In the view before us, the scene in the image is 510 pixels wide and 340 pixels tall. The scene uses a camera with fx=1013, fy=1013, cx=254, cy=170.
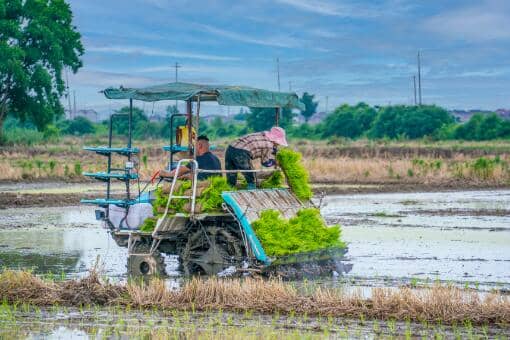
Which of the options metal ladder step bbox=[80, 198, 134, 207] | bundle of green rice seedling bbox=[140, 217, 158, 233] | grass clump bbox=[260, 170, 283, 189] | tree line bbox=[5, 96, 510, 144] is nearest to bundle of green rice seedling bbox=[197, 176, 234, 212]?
bundle of green rice seedling bbox=[140, 217, 158, 233]

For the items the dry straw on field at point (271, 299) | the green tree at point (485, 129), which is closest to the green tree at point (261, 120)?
the green tree at point (485, 129)

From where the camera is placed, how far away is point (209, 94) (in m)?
15.5

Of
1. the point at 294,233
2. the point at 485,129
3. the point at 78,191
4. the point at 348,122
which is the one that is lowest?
the point at 78,191

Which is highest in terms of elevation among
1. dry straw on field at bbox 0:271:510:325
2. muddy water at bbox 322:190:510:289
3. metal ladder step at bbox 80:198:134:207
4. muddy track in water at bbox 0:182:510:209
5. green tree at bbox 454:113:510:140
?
green tree at bbox 454:113:510:140

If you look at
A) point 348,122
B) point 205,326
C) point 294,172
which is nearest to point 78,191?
point 294,172

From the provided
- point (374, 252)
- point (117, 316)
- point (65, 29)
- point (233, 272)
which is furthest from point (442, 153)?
point (117, 316)

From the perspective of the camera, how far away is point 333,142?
77688 mm

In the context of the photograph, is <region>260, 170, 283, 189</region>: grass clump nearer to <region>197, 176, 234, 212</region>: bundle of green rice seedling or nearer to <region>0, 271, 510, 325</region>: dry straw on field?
<region>197, 176, 234, 212</region>: bundle of green rice seedling

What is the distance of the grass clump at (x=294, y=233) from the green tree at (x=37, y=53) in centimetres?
4933

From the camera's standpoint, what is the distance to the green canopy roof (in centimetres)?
1523

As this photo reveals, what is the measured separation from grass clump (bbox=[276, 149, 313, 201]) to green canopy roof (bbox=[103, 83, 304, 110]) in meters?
0.82

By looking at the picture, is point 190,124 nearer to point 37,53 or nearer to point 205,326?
point 205,326

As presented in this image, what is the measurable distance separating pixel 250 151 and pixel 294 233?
152 cm

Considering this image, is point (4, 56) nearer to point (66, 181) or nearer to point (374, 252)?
point (66, 181)
